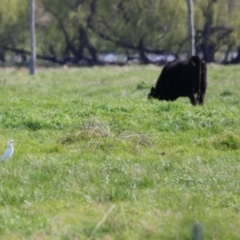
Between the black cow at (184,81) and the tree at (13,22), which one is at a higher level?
the black cow at (184,81)

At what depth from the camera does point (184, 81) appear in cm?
1919

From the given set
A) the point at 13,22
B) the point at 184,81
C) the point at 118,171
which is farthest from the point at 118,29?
the point at 118,171

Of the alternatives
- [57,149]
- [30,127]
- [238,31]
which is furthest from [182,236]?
[238,31]

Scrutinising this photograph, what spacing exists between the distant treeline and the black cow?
3256cm

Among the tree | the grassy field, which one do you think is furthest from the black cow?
the tree

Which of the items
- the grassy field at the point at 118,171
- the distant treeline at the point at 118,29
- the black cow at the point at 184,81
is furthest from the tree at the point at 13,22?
the grassy field at the point at 118,171

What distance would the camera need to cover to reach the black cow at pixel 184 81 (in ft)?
62.1

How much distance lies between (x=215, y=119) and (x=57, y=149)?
11.7 feet

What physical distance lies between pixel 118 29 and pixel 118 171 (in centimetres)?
4586

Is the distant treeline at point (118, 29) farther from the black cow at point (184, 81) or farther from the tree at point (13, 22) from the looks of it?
the black cow at point (184, 81)

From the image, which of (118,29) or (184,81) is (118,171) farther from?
(118,29)

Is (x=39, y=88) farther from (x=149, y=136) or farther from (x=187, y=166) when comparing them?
(x=187, y=166)

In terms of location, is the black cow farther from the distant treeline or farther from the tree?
the tree

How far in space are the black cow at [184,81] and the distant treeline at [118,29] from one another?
3256 centimetres
